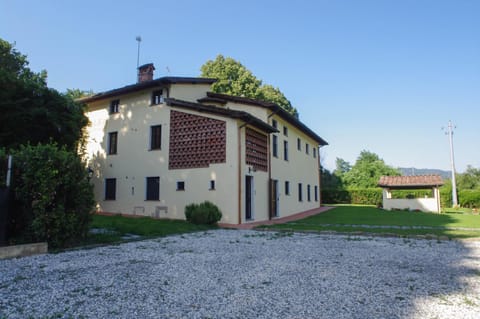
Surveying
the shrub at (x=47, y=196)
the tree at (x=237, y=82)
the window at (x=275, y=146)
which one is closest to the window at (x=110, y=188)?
the window at (x=275, y=146)

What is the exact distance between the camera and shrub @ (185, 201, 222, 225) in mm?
12688

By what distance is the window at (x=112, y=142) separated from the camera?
18.2 m

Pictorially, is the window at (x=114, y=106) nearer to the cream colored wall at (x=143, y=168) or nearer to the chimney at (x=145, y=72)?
the cream colored wall at (x=143, y=168)

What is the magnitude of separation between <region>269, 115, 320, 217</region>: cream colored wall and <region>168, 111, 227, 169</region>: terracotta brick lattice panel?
4.10 meters

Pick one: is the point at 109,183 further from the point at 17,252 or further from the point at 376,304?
the point at 376,304

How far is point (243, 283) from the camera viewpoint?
15.3 feet

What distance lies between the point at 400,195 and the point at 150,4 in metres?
24.4

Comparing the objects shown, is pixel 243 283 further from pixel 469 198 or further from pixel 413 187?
pixel 469 198

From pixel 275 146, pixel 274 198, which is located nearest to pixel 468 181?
pixel 275 146

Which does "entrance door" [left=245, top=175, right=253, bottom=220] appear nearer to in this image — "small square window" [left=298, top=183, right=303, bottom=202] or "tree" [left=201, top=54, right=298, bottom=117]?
"small square window" [left=298, top=183, right=303, bottom=202]

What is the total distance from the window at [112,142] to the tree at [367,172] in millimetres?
39377

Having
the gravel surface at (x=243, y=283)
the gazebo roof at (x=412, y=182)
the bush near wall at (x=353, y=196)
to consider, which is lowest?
the gravel surface at (x=243, y=283)

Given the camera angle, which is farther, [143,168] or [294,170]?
[294,170]

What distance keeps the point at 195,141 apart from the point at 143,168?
3.57 meters
